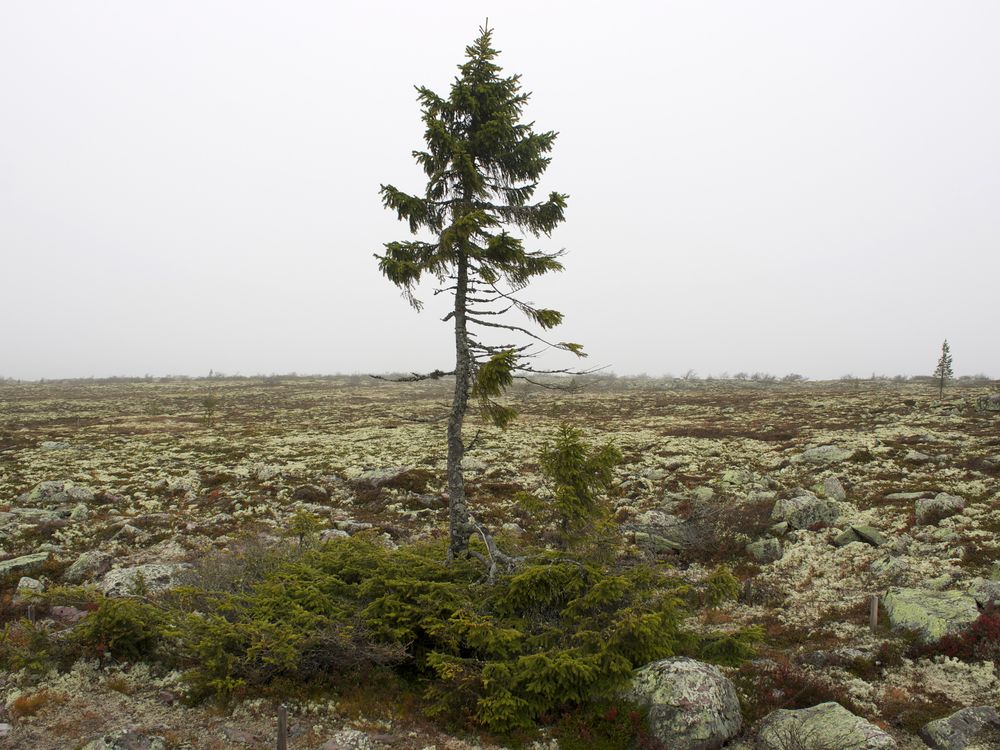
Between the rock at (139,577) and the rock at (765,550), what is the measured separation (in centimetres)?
1388

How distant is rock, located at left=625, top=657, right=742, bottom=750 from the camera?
21.1 ft

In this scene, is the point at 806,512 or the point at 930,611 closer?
the point at 930,611

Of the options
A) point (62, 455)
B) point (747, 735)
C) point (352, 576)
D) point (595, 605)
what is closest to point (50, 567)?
point (352, 576)

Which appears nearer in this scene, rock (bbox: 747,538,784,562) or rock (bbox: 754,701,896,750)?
rock (bbox: 754,701,896,750)

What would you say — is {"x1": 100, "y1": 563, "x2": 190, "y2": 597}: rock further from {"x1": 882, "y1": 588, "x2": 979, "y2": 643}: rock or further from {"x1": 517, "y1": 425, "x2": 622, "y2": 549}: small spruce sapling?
{"x1": 882, "y1": 588, "x2": 979, "y2": 643}: rock

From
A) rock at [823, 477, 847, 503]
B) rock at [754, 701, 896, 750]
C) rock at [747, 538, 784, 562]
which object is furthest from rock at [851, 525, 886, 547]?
rock at [754, 701, 896, 750]

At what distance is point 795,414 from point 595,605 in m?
35.5

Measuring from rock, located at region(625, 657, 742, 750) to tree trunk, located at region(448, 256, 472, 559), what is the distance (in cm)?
407

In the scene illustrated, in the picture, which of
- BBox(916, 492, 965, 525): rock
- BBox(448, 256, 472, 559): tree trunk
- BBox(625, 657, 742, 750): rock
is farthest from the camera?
BBox(916, 492, 965, 525): rock

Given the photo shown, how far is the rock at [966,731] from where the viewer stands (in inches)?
247

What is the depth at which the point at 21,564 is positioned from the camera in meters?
12.4

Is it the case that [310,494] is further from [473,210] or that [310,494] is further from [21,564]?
[473,210]

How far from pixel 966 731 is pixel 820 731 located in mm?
1917

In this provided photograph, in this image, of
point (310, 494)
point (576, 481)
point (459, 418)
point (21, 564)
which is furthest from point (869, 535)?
point (21, 564)
